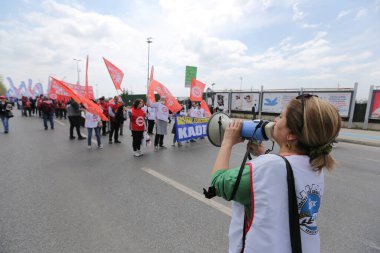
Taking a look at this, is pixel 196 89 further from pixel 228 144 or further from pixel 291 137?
pixel 291 137

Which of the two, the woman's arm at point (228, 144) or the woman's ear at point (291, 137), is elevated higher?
the woman's ear at point (291, 137)

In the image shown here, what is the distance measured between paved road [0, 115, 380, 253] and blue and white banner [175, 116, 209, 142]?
7.74 ft

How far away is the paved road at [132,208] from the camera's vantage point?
254 centimetres

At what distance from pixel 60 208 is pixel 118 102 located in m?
7.11

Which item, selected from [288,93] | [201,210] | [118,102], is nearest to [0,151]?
[118,102]

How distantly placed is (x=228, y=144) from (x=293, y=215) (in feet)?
1.44

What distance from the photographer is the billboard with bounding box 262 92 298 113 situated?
66.6ft

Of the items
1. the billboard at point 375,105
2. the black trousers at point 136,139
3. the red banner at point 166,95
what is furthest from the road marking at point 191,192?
the billboard at point 375,105

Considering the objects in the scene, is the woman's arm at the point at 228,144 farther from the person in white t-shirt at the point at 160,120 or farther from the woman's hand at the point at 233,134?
the person in white t-shirt at the point at 160,120

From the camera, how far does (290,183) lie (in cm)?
89

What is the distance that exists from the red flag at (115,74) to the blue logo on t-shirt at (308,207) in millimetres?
8572

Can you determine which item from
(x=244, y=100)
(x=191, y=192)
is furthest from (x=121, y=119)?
(x=244, y=100)

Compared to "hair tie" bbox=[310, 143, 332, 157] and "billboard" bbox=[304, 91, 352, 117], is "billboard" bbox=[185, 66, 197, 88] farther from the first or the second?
"hair tie" bbox=[310, 143, 332, 157]

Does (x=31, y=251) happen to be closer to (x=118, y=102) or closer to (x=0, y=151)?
(x=0, y=151)
